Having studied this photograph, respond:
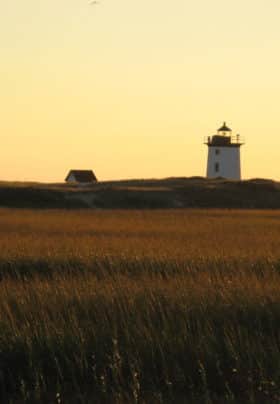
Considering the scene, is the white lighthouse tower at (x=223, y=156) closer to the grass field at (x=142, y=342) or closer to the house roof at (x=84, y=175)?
the house roof at (x=84, y=175)

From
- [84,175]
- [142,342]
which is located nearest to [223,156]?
[84,175]

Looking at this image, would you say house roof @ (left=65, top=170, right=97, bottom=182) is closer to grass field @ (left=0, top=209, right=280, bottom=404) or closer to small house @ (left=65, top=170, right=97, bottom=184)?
small house @ (left=65, top=170, right=97, bottom=184)

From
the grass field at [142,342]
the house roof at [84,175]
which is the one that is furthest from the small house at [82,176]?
the grass field at [142,342]

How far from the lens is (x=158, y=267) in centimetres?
1909

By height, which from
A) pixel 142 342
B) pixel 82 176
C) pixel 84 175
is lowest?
pixel 142 342

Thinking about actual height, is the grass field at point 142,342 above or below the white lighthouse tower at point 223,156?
below

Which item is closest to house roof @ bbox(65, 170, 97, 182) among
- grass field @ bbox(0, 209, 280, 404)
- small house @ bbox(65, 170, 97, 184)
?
small house @ bbox(65, 170, 97, 184)

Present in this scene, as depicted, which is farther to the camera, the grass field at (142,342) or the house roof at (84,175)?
the house roof at (84,175)

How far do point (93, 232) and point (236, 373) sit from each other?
800 inches

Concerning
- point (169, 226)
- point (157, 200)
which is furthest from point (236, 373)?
point (157, 200)

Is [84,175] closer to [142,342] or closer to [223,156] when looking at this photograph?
[223,156]

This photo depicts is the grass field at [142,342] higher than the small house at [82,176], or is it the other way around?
the small house at [82,176]

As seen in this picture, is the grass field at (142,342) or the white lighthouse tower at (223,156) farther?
the white lighthouse tower at (223,156)

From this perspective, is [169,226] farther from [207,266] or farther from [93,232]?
[207,266]
